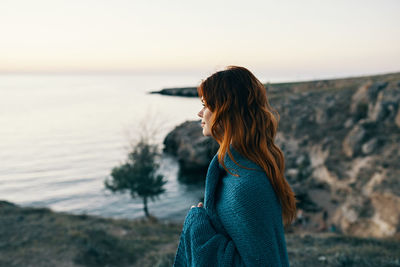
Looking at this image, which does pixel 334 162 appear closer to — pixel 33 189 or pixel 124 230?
pixel 124 230

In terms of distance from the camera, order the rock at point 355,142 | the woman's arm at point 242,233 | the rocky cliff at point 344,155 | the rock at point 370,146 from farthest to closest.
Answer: the rock at point 355,142 → the rock at point 370,146 → the rocky cliff at point 344,155 → the woman's arm at point 242,233

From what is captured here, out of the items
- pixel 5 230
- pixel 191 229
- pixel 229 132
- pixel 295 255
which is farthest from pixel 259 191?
pixel 5 230

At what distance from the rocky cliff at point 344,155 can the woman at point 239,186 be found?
10.3 m

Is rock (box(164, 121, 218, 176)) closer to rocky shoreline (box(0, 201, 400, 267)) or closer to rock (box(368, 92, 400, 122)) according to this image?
rock (box(368, 92, 400, 122))

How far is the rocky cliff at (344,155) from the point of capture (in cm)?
1892

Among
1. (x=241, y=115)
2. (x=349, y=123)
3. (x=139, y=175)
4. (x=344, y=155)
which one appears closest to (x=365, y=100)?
(x=349, y=123)

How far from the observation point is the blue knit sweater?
173 centimetres

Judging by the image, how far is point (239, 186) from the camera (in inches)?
68.6

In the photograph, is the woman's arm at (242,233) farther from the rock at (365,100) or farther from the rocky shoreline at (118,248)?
the rock at (365,100)

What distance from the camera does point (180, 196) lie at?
3256cm

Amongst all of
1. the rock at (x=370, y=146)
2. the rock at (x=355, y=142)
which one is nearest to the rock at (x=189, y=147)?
the rock at (x=355, y=142)

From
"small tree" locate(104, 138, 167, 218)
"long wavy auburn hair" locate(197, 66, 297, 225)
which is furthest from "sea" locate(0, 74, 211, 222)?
"long wavy auburn hair" locate(197, 66, 297, 225)

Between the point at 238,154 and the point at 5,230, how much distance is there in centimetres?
1233

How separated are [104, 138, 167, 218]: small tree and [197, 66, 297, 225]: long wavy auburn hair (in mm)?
22299
